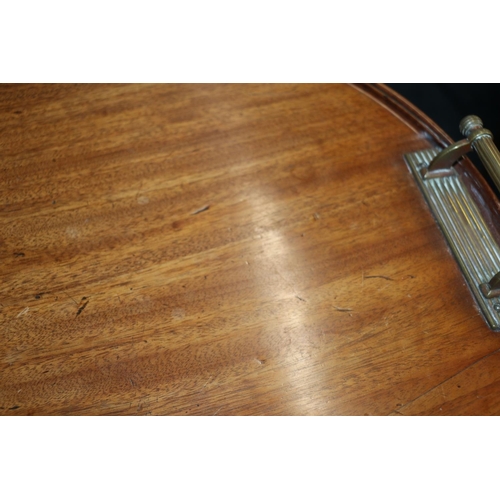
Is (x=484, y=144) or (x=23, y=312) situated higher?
(x=484, y=144)

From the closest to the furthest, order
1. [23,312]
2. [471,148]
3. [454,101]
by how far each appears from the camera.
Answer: [23,312] → [471,148] → [454,101]

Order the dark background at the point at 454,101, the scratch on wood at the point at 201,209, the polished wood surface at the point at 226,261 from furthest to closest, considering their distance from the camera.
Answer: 1. the dark background at the point at 454,101
2. the scratch on wood at the point at 201,209
3. the polished wood surface at the point at 226,261

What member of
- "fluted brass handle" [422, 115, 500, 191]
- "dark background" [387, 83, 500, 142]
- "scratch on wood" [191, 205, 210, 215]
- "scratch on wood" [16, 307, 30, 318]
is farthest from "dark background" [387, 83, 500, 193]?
"scratch on wood" [16, 307, 30, 318]

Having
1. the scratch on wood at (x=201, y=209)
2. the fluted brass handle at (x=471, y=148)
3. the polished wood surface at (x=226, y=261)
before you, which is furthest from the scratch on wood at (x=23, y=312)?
the fluted brass handle at (x=471, y=148)

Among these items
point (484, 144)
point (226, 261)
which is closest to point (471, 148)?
point (484, 144)

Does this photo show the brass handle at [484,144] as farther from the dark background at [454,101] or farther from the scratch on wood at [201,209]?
the scratch on wood at [201,209]

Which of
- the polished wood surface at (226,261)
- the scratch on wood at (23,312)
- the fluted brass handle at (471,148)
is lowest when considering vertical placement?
the scratch on wood at (23,312)

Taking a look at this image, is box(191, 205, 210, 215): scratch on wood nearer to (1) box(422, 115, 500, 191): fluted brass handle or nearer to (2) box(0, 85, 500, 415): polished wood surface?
(2) box(0, 85, 500, 415): polished wood surface

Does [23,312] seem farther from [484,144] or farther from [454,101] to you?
[454,101]

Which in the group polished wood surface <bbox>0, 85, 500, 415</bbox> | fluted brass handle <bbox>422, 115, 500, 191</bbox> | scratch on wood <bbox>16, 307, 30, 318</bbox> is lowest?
scratch on wood <bbox>16, 307, 30, 318</bbox>
